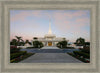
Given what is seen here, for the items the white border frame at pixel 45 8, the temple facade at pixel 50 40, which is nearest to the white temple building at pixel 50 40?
the temple facade at pixel 50 40

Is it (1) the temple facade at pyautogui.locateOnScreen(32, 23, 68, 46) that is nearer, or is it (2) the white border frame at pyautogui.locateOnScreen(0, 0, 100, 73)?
(2) the white border frame at pyautogui.locateOnScreen(0, 0, 100, 73)

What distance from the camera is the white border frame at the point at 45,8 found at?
537cm

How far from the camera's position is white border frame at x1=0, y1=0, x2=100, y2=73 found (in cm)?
537

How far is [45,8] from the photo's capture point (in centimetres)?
555

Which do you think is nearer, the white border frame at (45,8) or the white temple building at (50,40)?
the white border frame at (45,8)

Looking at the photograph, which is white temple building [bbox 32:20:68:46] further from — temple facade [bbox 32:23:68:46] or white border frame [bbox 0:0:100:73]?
white border frame [bbox 0:0:100:73]

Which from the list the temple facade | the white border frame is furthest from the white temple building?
the white border frame

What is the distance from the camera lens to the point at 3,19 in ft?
18.1

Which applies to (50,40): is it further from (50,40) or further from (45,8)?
(45,8)

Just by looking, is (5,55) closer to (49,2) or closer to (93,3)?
(49,2)

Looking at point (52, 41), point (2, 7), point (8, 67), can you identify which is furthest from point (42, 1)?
point (52, 41)

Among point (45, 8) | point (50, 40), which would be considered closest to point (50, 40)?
point (50, 40)

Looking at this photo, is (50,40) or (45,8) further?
(50,40)

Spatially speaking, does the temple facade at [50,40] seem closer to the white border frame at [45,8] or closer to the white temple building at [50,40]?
the white temple building at [50,40]
